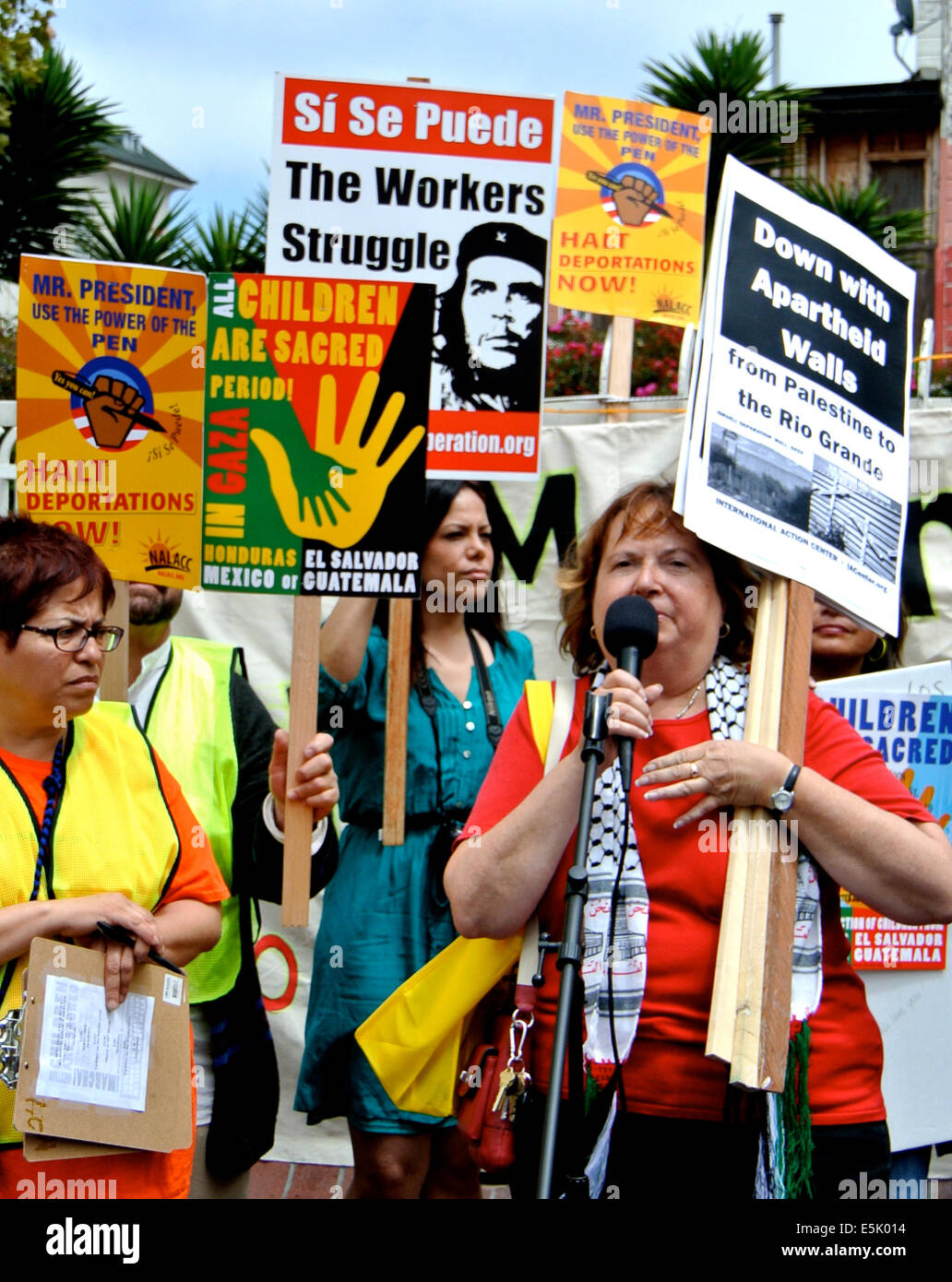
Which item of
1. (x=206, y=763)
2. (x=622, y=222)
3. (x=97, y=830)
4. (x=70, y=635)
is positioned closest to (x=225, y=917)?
(x=206, y=763)

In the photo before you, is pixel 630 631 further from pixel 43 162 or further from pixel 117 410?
pixel 43 162

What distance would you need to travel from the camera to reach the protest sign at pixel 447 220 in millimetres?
3422

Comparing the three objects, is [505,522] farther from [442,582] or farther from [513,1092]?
[513,1092]

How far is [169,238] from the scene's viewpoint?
54.0 ft

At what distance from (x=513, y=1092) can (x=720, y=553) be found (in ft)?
3.41

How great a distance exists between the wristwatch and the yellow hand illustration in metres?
1.12

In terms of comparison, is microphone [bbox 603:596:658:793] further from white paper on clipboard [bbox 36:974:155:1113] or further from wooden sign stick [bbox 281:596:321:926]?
white paper on clipboard [bbox 36:974:155:1113]

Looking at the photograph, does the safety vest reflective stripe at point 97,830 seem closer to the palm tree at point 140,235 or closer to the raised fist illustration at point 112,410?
the raised fist illustration at point 112,410

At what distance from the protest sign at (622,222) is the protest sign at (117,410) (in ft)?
6.84

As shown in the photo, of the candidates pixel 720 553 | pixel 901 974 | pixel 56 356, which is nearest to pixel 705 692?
pixel 720 553

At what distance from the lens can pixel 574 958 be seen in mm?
2201

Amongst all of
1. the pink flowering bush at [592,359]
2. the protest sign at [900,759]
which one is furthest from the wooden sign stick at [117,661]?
the pink flowering bush at [592,359]

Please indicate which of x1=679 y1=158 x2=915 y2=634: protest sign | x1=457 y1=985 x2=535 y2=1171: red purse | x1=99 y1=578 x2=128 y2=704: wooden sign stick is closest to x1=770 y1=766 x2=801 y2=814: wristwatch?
x1=679 y1=158 x2=915 y2=634: protest sign

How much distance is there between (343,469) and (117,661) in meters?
0.67
